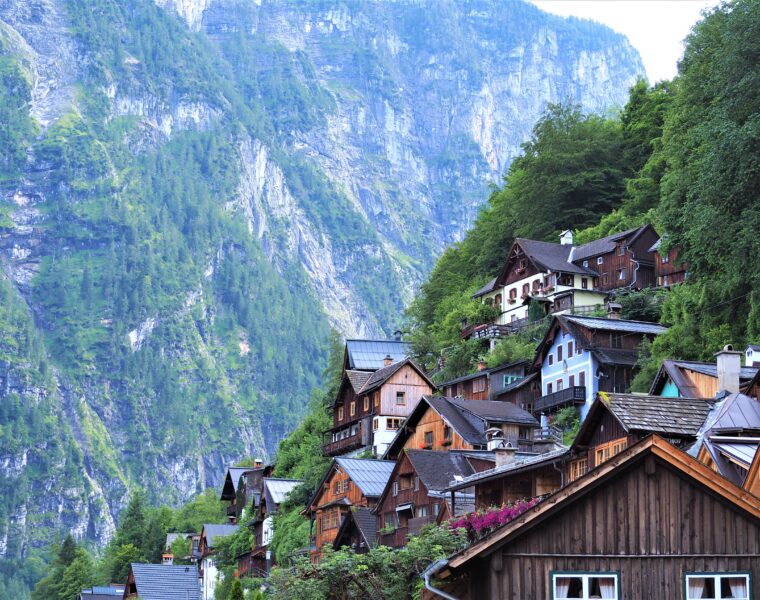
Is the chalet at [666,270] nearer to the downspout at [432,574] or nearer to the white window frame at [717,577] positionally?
the white window frame at [717,577]

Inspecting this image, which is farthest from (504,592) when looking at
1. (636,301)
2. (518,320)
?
(518,320)

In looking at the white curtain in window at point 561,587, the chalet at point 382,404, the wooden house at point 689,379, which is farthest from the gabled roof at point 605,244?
the white curtain in window at point 561,587

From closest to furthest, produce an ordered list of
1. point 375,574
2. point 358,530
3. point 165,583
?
point 375,574 → point 358,530 → point 165,583

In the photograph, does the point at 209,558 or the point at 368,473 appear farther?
the point at 209,558

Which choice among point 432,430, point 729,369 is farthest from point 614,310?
point 729,369

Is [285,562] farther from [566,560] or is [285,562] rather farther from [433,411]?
[566,560]

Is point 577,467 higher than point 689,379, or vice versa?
point 689,379

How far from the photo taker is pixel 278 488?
93.8 metres

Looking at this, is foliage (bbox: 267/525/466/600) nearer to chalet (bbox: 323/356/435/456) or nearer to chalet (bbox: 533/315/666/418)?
chalet (bbox: 533/315/666/418)

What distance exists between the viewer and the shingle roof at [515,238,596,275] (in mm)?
99125

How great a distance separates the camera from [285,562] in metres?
75.9

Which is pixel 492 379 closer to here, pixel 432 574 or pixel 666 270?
pixel 666 270

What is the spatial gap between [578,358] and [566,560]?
52423mm

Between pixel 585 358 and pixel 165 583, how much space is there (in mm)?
28882
